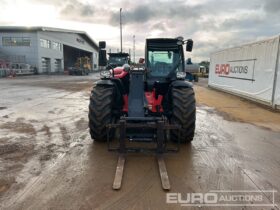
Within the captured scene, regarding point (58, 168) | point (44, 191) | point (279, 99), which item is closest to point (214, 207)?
point (44, 191)

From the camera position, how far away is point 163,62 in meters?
6.80

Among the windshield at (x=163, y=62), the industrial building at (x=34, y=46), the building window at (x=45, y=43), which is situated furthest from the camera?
the building window at (x=45, y=43)

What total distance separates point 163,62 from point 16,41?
4081 cm

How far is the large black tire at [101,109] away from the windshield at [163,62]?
5.25ft

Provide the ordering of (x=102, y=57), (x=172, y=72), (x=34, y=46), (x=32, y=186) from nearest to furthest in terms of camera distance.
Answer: (x=32, y=186) < (x=102, y=57) < (x=172, y=72) < (x=34, y=46)

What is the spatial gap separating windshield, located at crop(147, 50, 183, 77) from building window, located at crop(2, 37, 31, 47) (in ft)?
130

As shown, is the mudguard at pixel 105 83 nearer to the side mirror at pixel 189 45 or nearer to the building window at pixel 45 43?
the side mirror at pixel 189 45

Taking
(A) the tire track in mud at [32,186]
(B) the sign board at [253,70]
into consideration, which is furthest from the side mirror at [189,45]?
(B) the sign board at [253,70]

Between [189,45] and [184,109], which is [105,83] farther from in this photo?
[189,45]

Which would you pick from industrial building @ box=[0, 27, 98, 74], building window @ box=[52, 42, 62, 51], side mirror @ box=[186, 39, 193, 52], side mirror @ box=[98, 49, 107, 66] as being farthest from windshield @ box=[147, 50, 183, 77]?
building window @ box=[52, 42, 62, 51]

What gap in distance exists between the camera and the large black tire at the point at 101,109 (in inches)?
209

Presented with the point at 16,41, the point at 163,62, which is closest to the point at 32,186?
the point at 163,62

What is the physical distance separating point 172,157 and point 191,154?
0.47 metres

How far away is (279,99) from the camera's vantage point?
35.9 feet
